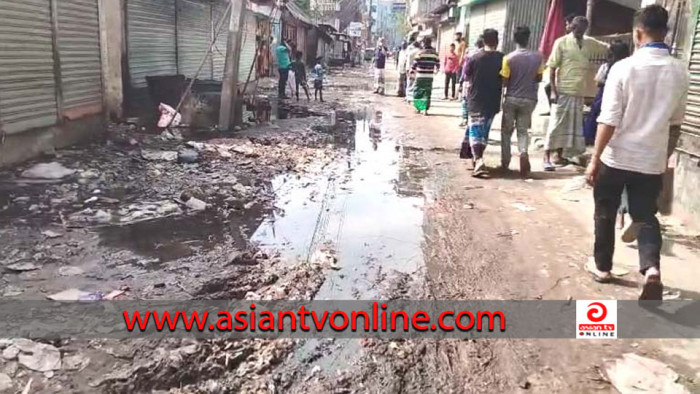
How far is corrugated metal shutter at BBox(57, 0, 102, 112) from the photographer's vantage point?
783 cm

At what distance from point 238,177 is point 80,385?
4.52 metres

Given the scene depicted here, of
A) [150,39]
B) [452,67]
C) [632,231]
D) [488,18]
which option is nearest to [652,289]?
[632,231]

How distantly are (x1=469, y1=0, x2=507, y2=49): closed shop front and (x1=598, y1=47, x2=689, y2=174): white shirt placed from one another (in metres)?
13.6

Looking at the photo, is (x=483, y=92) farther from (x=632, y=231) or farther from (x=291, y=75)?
(x=291, y=75)

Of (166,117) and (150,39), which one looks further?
(150,39)

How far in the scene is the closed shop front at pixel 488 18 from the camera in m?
17.4

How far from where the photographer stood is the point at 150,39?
1175 cm

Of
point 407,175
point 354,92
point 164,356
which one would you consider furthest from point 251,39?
point 164,356

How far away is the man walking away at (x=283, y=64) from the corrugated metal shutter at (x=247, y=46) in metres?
3.26

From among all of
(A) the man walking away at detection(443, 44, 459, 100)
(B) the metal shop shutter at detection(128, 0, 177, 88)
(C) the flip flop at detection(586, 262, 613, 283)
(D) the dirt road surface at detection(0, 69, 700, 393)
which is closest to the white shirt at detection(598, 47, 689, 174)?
(C) the flip flop at detection(586, 262, 613, 283)

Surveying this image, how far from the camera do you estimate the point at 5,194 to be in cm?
559

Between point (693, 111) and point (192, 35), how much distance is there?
1241 cm

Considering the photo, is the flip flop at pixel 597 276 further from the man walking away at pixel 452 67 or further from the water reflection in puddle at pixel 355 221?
the man walking away at pixel 452 67

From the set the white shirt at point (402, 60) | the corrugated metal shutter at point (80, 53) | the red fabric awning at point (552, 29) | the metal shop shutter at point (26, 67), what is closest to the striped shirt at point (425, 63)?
the white shirt at point (402, 60)
